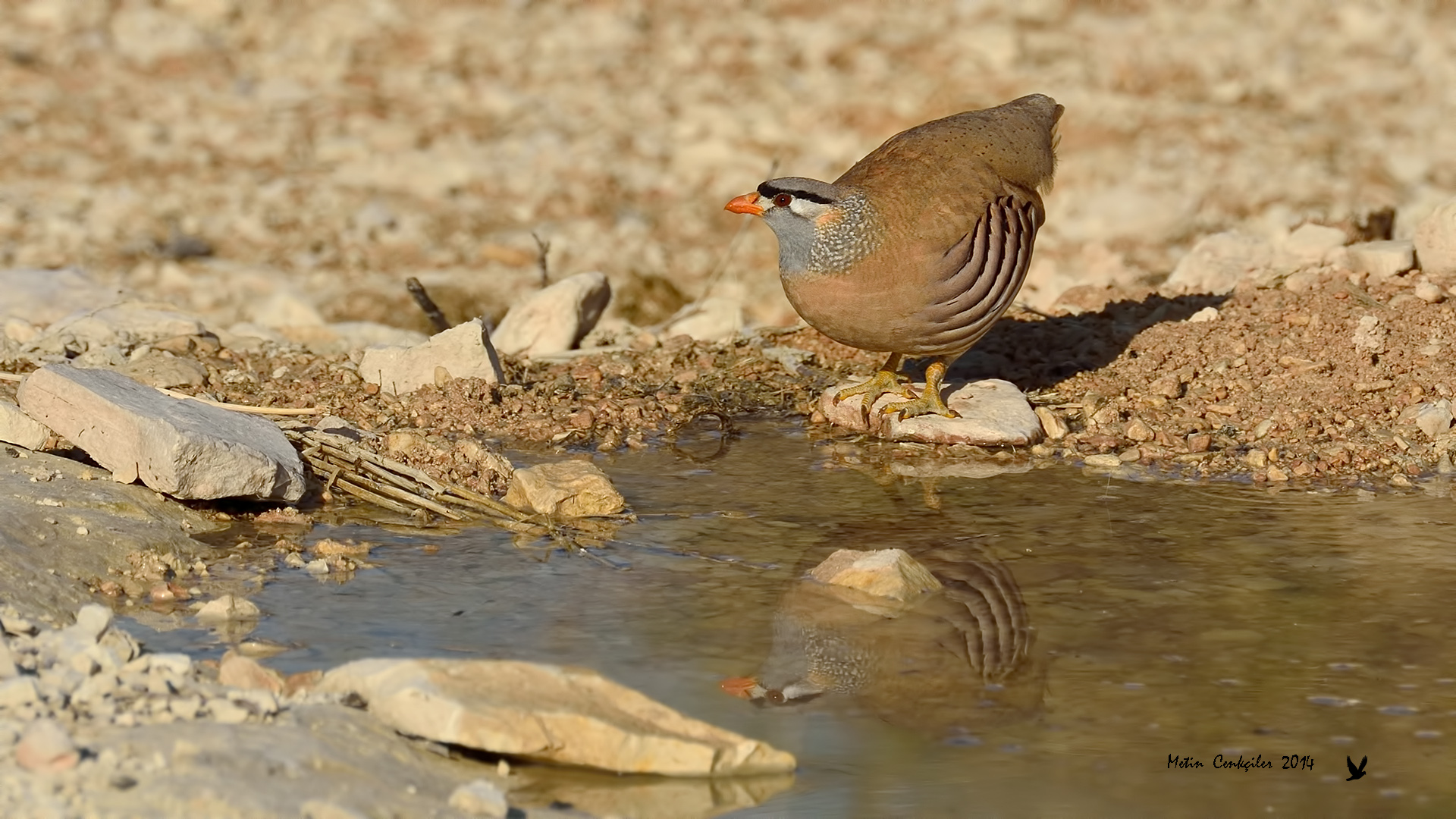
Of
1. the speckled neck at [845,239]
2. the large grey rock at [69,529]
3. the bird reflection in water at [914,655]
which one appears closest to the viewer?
the bird reflection in water at [914,655]

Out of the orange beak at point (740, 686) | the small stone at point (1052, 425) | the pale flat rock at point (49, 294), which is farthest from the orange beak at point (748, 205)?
the pale flat rock at point (49, 294)

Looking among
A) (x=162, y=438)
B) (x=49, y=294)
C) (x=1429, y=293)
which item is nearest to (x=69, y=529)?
(x=162, y=438)

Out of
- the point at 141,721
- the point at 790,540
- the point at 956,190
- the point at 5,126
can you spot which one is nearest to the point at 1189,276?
the point at 956,190

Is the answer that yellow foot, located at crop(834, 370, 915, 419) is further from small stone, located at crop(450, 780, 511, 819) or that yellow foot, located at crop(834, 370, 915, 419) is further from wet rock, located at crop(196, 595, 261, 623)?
small stone, located at crop(450, 780, 511, 819)

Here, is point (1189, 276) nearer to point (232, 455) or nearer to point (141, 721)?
point (232, 455)

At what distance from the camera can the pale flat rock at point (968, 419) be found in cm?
673

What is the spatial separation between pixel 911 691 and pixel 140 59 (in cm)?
1057

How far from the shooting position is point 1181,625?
4805 millimetres

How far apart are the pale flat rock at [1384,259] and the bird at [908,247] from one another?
6.45 ft

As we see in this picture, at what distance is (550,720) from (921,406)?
338 centimetres

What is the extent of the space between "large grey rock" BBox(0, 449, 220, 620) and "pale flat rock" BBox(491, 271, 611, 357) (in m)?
2.82

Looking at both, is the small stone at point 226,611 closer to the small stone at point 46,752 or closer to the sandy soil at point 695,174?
the small stone at point 46,752

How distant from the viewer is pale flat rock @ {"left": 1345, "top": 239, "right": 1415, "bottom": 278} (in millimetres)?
8023

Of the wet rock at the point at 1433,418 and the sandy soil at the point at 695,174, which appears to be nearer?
the wet rock at the point at 1433,418
